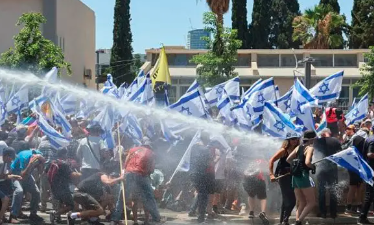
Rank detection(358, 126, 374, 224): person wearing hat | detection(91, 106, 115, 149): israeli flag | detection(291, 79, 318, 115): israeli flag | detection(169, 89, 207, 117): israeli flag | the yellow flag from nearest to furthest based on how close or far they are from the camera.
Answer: detection(358, 126, 374, 224): person wearing hat < detection(291, 79, 318, 115): israeli flag < detection(91, 106, 115, 149): israeli flag < detection(169, 89, 207, 117): israeli flag < the yellow flag

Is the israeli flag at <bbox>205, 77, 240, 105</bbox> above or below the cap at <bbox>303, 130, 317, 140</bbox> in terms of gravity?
above

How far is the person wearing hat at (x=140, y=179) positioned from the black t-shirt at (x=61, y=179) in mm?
1095

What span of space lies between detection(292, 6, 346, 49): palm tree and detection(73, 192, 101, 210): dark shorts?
42.2 m

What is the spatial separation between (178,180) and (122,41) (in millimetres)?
40774

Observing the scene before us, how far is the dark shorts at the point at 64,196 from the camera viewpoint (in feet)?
41.8

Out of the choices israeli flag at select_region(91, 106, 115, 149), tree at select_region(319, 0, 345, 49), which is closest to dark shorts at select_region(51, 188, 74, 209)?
israeli flag at select_region(91, 106, 115, 149)

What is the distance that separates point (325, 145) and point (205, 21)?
20931 mm

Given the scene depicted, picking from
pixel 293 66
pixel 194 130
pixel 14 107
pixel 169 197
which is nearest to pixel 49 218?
pixel 169 197

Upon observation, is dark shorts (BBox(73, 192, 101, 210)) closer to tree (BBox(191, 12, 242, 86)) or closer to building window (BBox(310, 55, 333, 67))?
tree (BBox(191, 12, 242, 86))

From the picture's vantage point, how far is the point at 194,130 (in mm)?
14516

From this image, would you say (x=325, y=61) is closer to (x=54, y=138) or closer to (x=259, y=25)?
(x=259, y=25)

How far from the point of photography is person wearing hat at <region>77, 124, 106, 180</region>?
13.0 metres

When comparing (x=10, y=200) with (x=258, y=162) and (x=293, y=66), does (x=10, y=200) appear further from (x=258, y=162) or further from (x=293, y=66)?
(x=293, y=66)

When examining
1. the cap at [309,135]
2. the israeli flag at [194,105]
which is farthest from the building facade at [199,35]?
the cap at [309,135]
